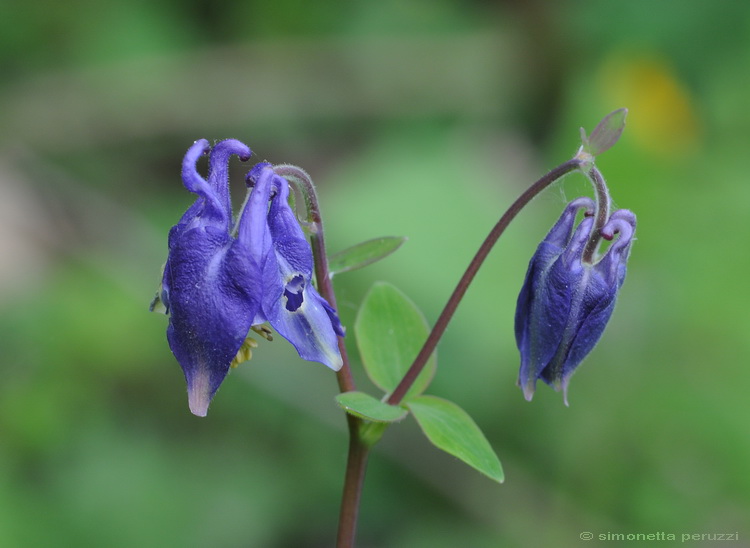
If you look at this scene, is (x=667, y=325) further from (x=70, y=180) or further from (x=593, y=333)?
(x=70, y=180)

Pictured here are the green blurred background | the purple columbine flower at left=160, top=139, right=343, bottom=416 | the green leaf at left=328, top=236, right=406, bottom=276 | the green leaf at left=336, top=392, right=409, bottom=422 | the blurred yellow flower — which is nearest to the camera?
the purple columbine flower at left=160, top=139, right=343, bottom=416

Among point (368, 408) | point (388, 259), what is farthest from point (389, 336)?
point (388, 259)

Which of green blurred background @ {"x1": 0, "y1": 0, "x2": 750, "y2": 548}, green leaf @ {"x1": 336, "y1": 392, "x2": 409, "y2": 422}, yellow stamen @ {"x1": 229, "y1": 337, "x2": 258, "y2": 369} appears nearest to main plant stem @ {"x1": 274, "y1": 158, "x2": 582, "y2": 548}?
green leaf @ {"x1": 336, "y1": 392, "x2": 409, "y2": 422}

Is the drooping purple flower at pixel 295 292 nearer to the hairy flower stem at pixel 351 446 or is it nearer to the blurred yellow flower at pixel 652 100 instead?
the hairy flower stem at pixel 351 446

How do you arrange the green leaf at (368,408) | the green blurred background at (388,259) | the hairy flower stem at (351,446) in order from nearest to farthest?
1. the green leaf at (368,408)
2. the hairy flower stem at (351,446)
3. the green blurred background at (388,259)

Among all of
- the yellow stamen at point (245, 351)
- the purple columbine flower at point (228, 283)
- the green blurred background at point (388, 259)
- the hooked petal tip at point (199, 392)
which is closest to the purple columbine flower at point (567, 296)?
the purple columbine flower at point (228, 283)

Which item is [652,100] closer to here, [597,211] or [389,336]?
[389,336]

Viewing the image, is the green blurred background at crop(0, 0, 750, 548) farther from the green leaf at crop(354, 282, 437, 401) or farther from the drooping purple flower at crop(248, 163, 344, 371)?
the drooping purple flower at crop(248, 163, 344, 371)
